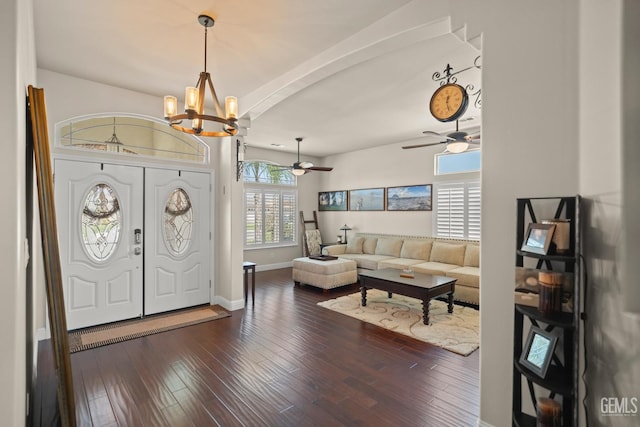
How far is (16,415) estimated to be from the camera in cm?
138

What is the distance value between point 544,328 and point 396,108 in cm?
384

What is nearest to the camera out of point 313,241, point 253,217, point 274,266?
point 253,217

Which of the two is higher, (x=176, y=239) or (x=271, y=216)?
(x=271, y=216)

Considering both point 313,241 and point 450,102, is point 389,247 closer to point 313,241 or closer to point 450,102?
point 313,241

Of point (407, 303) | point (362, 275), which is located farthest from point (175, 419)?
point (407, 303)

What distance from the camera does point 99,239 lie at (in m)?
4.02

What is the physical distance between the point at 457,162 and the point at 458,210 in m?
1.00

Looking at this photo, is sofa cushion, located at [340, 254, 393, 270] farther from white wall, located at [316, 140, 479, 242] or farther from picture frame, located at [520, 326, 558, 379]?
picture frame, located at [520, 326, 558, 379]

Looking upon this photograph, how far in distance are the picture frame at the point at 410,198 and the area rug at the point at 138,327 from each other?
15.1 ft

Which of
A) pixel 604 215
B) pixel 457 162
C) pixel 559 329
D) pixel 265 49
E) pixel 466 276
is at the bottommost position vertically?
pixel 466 276

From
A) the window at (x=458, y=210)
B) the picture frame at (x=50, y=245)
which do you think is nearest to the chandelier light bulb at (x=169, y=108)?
the picture frame at (x=50, y=245)

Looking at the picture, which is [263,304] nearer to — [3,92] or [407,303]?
[407,303]

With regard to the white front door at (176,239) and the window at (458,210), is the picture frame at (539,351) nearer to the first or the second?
the white front door at (176,239)

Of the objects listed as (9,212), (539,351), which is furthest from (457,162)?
(9,212)
